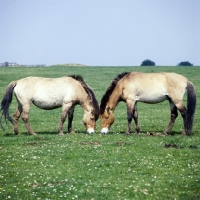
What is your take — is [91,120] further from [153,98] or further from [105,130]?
[153,98]

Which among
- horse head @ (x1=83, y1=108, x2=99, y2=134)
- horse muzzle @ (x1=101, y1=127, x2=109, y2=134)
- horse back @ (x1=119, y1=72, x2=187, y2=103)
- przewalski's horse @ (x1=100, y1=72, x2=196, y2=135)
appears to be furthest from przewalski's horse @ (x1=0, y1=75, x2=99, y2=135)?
horse back @ (x1=119, y1=72, x2=187, y2=103)

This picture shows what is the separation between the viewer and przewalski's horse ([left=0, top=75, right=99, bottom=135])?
18734 millimetres

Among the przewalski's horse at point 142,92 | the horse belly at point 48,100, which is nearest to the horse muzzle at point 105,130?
the przewalski's horse at point 142,92

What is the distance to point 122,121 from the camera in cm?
2484

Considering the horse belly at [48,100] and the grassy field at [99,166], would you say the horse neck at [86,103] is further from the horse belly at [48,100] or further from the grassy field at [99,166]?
the grassy field at [99,166]

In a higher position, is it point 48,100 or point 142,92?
point 142,92

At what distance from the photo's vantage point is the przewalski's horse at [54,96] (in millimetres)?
18734

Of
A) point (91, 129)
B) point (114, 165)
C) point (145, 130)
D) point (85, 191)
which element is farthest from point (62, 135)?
point (85, 191)

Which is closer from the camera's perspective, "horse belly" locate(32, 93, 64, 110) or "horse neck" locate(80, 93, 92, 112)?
"horse belly" locate(32, 93, 64, 110)

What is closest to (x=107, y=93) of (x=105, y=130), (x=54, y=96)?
(x=105, y=130)

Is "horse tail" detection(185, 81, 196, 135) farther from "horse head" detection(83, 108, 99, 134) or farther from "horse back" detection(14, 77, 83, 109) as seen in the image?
"horse back" detection(14, 77, 83, 109)

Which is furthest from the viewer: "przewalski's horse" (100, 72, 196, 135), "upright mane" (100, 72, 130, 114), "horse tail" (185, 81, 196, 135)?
"upright mane" (100, 72, 130, 114)

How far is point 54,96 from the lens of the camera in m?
19.0

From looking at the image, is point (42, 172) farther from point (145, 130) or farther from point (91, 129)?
point (145, 130)
